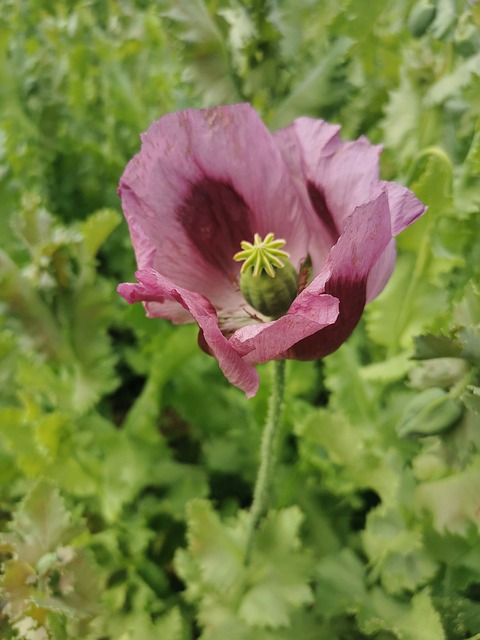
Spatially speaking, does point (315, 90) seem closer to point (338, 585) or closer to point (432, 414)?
point (432, 414)

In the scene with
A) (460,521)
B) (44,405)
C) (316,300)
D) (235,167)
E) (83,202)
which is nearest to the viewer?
(316,300)

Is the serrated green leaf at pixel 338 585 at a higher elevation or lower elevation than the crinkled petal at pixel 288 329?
lower

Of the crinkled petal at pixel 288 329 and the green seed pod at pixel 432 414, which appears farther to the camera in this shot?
→ the green seed pod at pixel 432 414

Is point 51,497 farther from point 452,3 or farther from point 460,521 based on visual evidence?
point 452,3

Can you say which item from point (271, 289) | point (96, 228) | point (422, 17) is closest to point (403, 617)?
point (271, 289)

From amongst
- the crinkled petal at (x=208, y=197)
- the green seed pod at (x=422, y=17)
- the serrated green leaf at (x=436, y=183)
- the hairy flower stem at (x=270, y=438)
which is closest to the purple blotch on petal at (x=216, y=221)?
the crinkled petal at (x=208, y=197)

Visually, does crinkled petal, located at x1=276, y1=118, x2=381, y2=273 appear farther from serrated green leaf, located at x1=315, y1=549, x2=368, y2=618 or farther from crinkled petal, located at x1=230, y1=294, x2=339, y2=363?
serrated green leaf, located at x1=315, y1=549, x2=368, y2=618

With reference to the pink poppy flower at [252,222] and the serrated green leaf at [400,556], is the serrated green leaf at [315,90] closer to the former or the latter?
the pink poppy flower at [252,222]

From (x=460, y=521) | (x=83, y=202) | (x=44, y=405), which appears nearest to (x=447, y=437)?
(x=460, y=521)
